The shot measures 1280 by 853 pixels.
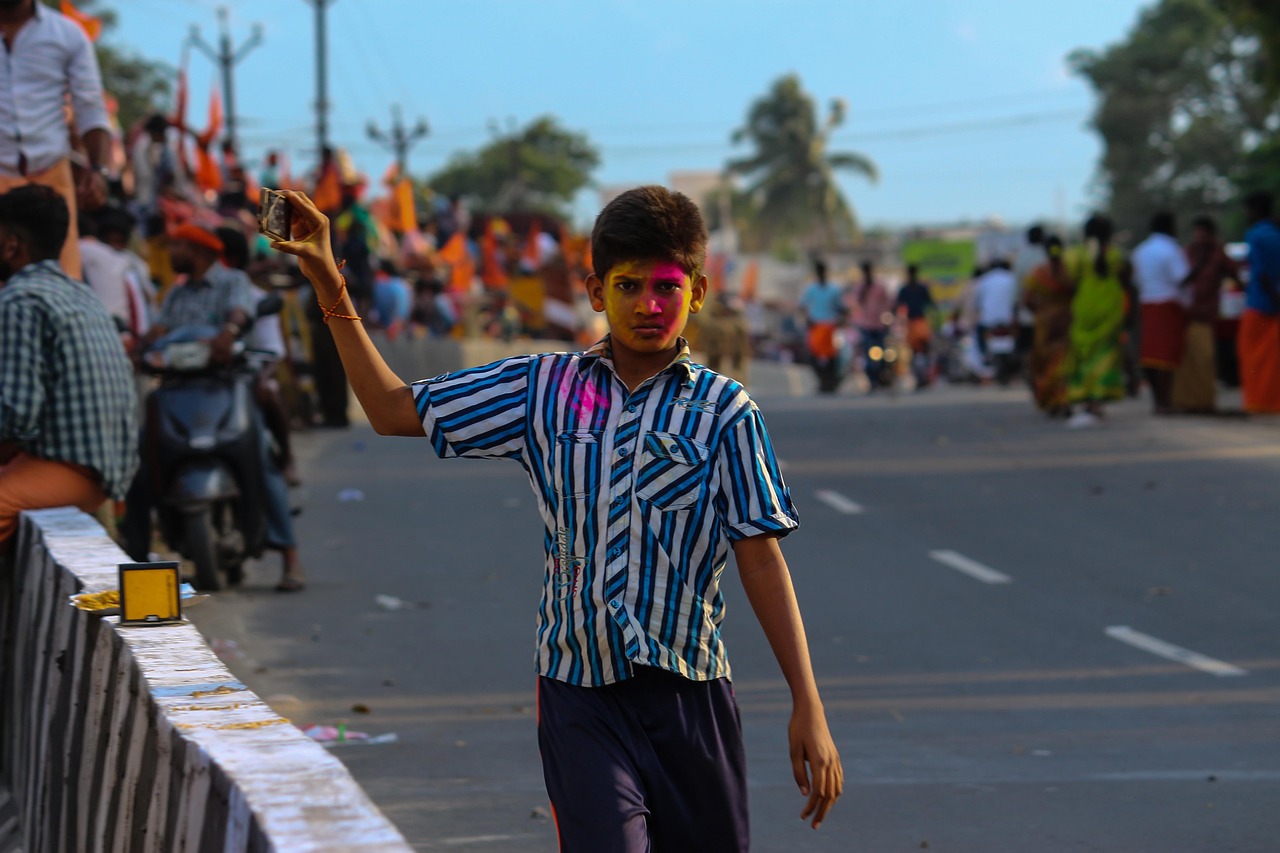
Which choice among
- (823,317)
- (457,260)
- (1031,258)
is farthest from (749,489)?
(457,260)

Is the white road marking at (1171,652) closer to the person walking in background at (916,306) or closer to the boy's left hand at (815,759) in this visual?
the boy's left hand at (815,759)

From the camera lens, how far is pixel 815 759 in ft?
11.8

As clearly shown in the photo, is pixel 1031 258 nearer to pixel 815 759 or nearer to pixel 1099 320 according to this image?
pixel 1099 320

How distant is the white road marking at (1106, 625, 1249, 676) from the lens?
28.0 feet

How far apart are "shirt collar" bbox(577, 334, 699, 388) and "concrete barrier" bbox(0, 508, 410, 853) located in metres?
0.86

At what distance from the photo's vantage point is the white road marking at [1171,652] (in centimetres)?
853

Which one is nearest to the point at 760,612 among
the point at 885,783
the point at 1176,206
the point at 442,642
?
the point at 885,783

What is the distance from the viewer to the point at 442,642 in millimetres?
9469

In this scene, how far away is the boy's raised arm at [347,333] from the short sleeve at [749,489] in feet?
1.95

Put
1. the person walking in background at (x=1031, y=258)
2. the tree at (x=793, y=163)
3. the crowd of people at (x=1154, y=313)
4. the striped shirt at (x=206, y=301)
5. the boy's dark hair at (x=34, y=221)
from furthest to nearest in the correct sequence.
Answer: the tree at (x=793, y=163)
the person walking in background at (x=1031, y=258)
the crowd of people at (x=1154, y=313)
the striped shirt at (x=206, y=301)
the boy's dark hair at (x=34, y=221)

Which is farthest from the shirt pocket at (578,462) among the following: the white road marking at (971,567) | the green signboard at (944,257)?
the green signboard at (944,257)

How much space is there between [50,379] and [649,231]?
152 inches

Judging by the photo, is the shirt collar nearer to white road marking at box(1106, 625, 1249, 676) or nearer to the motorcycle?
white road marking at box(1106, 625, 1249, 676)

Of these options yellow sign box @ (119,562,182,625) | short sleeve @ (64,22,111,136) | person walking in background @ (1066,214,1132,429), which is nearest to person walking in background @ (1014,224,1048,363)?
person walking in background @ (1066,214,1132,429)
